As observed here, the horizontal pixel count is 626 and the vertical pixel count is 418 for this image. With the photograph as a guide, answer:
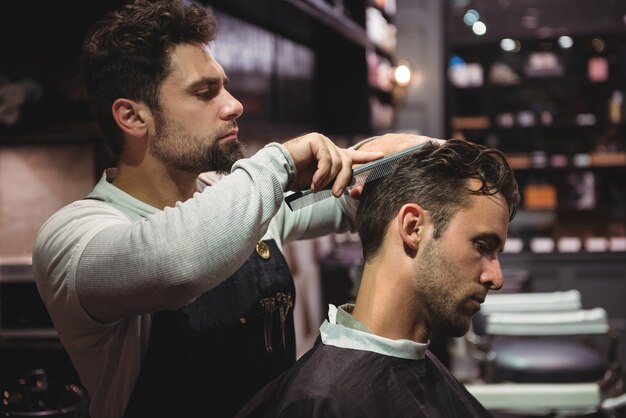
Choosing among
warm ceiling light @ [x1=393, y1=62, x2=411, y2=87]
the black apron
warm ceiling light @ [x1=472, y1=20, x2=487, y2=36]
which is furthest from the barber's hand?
warm ceiling light @ [x1=472, y1=20, x2=487, y2=36]

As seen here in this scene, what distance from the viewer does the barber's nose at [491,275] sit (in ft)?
4.80

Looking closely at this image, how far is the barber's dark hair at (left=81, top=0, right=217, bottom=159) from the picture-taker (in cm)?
145

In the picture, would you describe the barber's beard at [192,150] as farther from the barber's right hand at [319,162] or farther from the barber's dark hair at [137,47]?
the barber's right hand at [319,162]

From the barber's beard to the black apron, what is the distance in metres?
0.25

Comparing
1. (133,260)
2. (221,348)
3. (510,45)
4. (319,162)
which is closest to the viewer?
(133,260)

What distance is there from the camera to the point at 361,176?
1391mm

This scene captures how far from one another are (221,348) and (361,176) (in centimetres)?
44

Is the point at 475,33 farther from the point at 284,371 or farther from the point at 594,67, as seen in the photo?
the point at 284,371

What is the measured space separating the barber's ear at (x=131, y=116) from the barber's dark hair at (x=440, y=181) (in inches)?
18.6

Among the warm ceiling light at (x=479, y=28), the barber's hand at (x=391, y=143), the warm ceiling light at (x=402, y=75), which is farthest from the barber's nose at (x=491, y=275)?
the warm ceiling light at (x=479, y=28)

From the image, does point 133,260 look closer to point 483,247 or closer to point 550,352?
point 483,247

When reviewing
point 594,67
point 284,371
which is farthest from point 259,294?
point 594,67

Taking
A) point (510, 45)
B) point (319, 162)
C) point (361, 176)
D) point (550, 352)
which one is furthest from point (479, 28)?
point (319, 162)

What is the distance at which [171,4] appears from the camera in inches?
58.1
